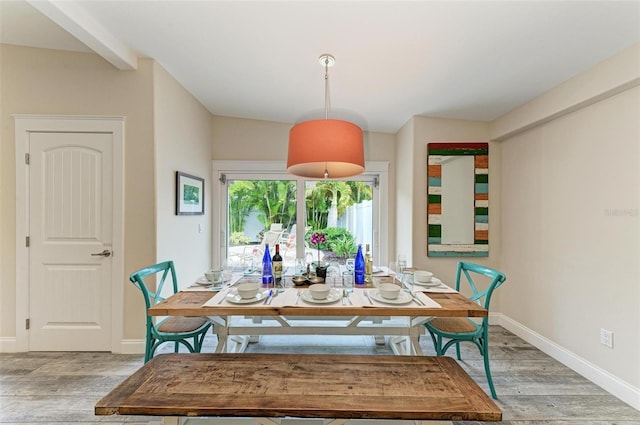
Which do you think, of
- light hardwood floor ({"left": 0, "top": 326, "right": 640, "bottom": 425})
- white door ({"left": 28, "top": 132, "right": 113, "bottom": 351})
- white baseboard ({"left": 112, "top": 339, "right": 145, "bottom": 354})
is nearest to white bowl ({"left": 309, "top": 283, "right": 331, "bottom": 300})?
light hardwood floor ({"left": 0, "top": 326, "right": 640, "bottom": 425})

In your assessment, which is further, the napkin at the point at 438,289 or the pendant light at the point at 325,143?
the napkin at the point at 438,289

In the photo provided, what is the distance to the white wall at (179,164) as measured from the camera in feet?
8.64

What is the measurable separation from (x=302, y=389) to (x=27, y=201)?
119 inches

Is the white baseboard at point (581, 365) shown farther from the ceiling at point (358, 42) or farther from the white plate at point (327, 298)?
the ceiling at point (358, 42)

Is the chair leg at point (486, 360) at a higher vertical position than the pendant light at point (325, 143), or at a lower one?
lower

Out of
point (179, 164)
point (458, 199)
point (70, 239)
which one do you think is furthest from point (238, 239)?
point (458, 199)

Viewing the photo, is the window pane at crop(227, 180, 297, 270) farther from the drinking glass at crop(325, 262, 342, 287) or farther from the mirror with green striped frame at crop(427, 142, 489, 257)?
the mirror with green striped frame at crop(427, 142, 489, 257)

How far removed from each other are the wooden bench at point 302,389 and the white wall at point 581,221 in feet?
5.18

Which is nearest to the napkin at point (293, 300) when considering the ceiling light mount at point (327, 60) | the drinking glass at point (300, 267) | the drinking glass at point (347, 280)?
the drinking glass at point (347, 280)

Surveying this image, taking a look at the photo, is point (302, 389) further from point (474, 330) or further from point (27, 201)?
point (27, 201)

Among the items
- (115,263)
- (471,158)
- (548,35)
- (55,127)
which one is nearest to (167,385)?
(115,263)

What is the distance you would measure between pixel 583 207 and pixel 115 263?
3.97 metres

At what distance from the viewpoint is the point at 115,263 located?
2605 mm

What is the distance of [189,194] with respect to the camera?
3.16 meters
